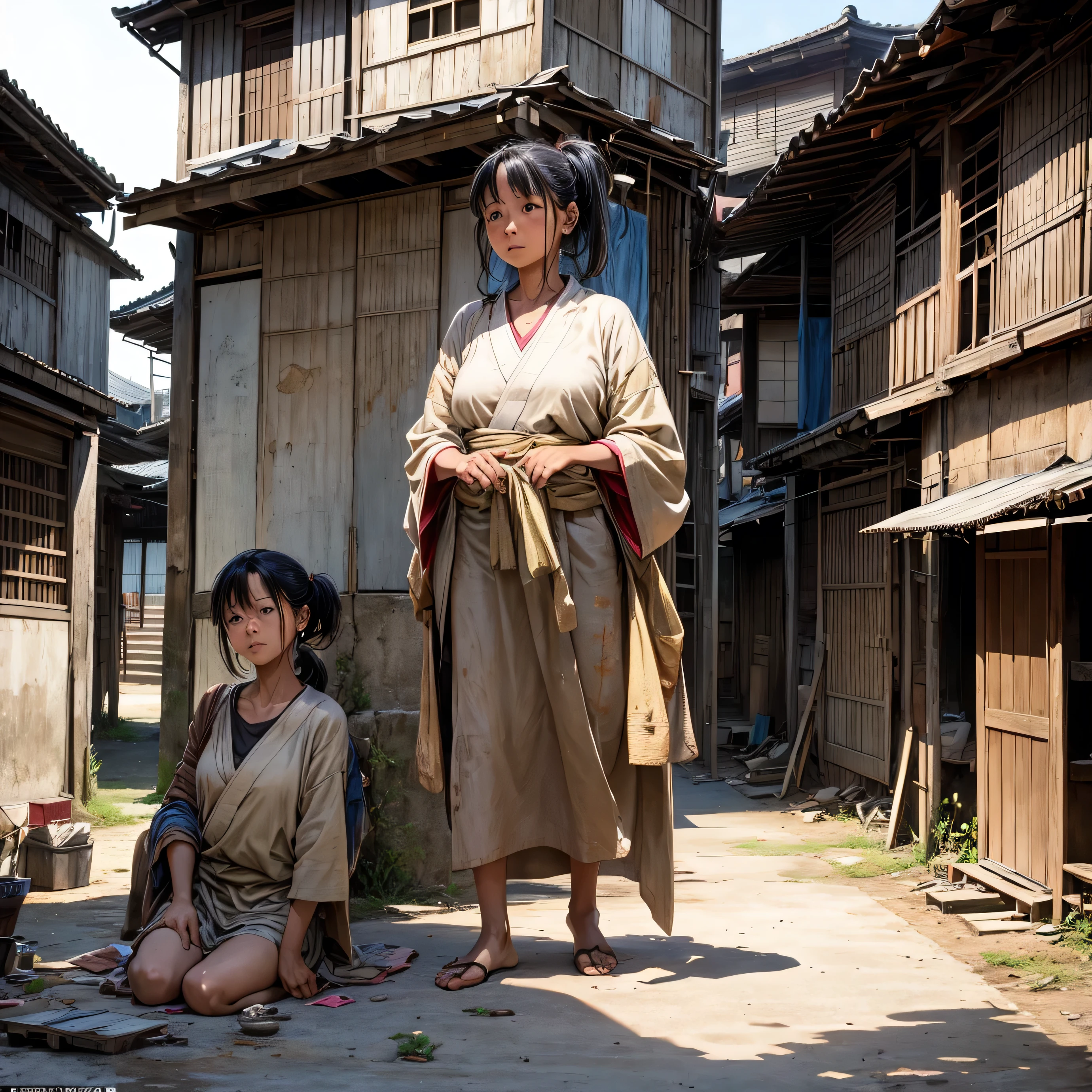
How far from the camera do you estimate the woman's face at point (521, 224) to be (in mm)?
4016

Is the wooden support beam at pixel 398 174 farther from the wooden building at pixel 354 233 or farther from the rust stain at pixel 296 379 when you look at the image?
the rust stain at pixel 296 379

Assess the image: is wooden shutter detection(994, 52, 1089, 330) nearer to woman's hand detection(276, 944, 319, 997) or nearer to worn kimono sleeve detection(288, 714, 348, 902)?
worn kimono sleeve detection(288, 714, 348, 902)

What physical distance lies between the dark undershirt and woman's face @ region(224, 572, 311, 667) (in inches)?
7.8

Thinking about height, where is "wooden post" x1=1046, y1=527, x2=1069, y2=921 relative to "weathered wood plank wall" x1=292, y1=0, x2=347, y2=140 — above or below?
below

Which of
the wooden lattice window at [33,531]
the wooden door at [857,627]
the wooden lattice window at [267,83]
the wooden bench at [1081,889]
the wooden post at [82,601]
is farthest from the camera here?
the wooden lattice window at [267,83]

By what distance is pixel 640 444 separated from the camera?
152 inches

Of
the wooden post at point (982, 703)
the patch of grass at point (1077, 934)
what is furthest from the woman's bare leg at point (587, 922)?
the wooden post at point (982, 703)

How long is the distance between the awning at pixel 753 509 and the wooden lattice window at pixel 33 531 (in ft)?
26.2

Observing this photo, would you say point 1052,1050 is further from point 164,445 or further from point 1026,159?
point 164,445

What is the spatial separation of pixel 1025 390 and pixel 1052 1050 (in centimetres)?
508

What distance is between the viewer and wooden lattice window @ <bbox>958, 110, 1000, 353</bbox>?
8.32 meters

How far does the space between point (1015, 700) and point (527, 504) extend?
14.4 ft

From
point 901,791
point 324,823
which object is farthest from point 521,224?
point 901,791

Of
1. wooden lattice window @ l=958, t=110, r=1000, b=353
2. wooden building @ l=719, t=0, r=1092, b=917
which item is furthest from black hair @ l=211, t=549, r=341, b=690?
wooden lattice window @ l=958, t=110, r=1000, b=353
